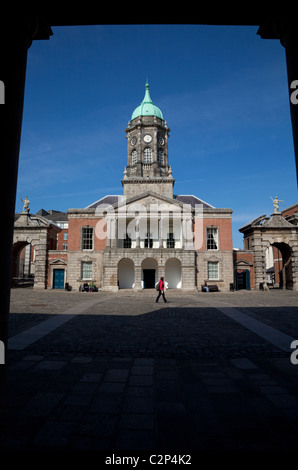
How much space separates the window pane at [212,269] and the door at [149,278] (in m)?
6.81

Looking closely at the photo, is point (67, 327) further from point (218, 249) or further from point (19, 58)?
point (218, 249)

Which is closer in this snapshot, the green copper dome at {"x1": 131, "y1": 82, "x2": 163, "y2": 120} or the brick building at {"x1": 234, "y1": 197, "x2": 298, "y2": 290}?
the brick building at {"x1": 234, "y1": 197, "x2": 298, "y2": 290}

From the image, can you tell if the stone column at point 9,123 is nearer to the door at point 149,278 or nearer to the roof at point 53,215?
the door at point 149,278

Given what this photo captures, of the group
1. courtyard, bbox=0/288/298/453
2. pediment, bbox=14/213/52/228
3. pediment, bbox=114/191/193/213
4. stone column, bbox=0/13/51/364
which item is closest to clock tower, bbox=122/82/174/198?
pediment, bbox=114/191/193/213

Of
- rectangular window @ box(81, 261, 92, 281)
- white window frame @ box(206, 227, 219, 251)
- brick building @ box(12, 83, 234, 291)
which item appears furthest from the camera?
white window frame @ box(206, 227, 219, 251)

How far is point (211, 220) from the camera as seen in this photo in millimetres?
34656

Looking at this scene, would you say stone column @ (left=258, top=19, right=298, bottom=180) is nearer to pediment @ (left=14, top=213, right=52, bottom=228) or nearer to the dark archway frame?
the dark archway frame

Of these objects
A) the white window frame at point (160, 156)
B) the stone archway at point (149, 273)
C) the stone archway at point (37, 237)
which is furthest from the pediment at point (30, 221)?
the white window frame at point (160, 156)

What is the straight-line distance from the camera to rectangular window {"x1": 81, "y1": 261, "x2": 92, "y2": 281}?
111 ft

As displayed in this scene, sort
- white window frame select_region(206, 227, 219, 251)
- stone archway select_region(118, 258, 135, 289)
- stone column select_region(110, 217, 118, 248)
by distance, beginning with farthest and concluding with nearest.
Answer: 1. stone archway select_region(118, 258, 135, 289)
2. white window frame select_region(206, 227, 219, 251)
3. stone column select_region(110, 217, 118, 248)

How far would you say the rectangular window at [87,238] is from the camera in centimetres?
3431

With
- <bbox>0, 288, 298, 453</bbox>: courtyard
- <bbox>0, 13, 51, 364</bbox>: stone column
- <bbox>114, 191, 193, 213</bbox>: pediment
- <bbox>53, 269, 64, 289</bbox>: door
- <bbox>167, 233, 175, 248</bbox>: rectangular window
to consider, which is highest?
<bbox>114, 191, 193, 213</bbox>: pediment
